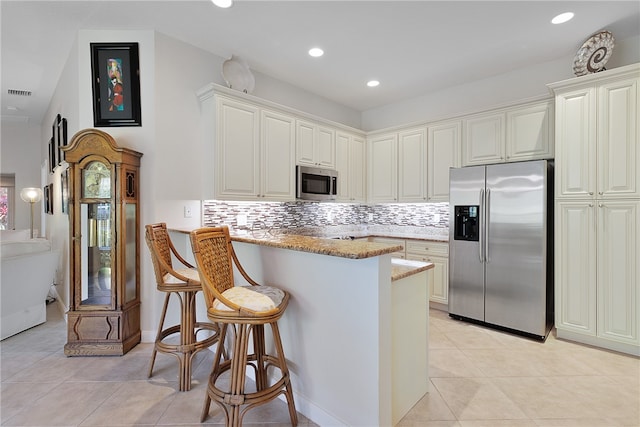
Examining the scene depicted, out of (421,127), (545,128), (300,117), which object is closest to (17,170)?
(300,117)

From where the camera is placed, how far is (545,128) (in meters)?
3.12

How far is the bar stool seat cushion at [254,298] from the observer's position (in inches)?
59.4

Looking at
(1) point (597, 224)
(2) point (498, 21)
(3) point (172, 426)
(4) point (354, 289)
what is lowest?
(3) point (172, 426)

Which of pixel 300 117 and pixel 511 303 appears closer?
pixel 511 303

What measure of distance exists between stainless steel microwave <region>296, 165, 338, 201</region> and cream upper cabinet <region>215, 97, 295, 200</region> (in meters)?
0.10

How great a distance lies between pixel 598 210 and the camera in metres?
2.68

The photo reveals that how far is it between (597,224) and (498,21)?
1987mm

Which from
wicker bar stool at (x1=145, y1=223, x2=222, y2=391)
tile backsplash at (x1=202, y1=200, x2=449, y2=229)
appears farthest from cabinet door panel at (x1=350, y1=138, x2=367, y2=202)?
wicker bar stool at (x1=145, y1=223, x2=222, y2=391)

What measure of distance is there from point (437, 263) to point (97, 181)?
3.68 metres

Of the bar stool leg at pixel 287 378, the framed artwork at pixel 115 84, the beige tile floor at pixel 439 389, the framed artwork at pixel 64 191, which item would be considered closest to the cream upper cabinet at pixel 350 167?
the beige tile floor at pixel 439 389

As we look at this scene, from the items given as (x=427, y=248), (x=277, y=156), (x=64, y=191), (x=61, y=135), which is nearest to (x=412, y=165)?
(x=427, y=248)

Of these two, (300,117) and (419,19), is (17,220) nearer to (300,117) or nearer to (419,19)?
(300,117)

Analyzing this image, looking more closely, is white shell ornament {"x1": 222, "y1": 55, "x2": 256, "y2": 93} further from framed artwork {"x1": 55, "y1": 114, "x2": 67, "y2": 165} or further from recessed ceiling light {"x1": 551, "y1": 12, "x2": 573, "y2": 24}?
recessed ceiling light {"x1": 551, "y1": 12, "x2": 573, "y2": 24}

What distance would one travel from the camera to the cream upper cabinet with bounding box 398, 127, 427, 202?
4.11m
